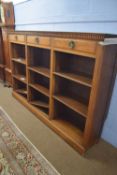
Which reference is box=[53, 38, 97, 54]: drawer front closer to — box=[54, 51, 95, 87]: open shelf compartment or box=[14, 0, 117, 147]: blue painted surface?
box=[54, 51, 95, 87]: open shelf compartment

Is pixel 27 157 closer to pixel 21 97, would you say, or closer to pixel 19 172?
pixel 19 172

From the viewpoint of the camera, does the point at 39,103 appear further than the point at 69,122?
Yes

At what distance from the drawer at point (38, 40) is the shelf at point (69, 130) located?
105cm

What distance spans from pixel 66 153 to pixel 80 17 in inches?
62.6

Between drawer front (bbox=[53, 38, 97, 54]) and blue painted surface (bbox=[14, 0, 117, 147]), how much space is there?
0.38 meters

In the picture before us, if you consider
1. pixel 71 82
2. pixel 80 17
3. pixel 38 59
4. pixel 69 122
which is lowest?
pixel 69 122

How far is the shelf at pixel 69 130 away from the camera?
5.45ft

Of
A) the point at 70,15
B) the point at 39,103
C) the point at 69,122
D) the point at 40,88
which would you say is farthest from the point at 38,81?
the point at 70,15

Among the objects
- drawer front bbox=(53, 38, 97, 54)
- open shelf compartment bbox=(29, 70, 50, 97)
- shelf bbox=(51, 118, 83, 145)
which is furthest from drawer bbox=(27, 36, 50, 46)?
shelf bbox=(51, 118, 83, 145)

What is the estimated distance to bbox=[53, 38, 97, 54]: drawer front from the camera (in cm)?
121

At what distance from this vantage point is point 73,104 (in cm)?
166

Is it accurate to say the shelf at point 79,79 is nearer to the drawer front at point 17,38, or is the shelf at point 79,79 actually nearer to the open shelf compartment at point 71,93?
the open shelf compartment at point 71,93

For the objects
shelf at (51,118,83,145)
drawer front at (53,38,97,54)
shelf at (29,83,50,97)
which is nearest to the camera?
drawer front at (53,38,97,54)

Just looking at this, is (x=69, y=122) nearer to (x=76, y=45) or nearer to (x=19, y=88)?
(x=76, y=45)
